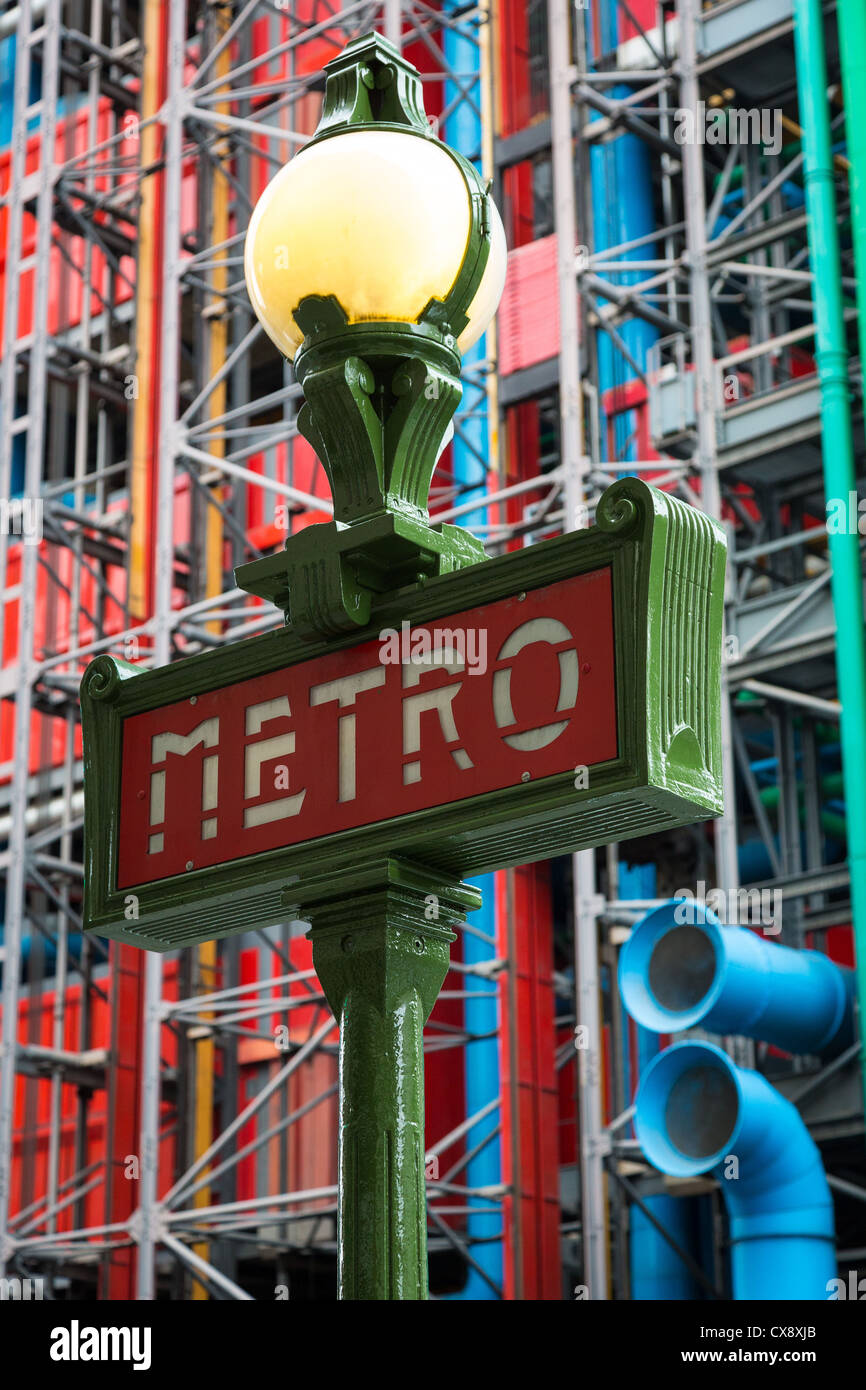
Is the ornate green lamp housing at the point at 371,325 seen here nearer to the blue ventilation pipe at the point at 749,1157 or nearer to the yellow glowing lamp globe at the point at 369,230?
the yellow glowing lamp globe at the point at 369,230

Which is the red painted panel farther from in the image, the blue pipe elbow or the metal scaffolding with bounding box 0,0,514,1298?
the blue pipe elbow

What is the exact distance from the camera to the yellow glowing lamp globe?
12.4ft

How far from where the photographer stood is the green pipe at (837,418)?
15805 mm

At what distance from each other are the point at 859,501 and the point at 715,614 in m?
14.5

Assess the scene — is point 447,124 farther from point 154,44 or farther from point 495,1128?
point 495,1128

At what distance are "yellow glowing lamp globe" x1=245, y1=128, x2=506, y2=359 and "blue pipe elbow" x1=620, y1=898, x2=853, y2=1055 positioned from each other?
11.6 metres

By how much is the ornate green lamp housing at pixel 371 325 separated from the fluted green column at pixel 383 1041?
0.48 m

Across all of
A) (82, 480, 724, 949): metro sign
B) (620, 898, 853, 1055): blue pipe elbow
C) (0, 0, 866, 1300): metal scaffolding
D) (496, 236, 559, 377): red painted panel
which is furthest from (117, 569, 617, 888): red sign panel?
(496, 236, 559, 377): red painted panel

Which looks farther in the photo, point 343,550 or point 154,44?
point 154,44

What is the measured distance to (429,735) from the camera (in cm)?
359

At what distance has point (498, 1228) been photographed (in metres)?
20.1

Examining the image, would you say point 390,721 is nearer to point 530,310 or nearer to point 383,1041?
point 383,1041

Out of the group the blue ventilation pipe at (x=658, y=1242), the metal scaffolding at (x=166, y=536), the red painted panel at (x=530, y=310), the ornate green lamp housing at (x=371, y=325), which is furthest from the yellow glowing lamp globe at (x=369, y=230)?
the red painted panel at (x=530, y=310)
